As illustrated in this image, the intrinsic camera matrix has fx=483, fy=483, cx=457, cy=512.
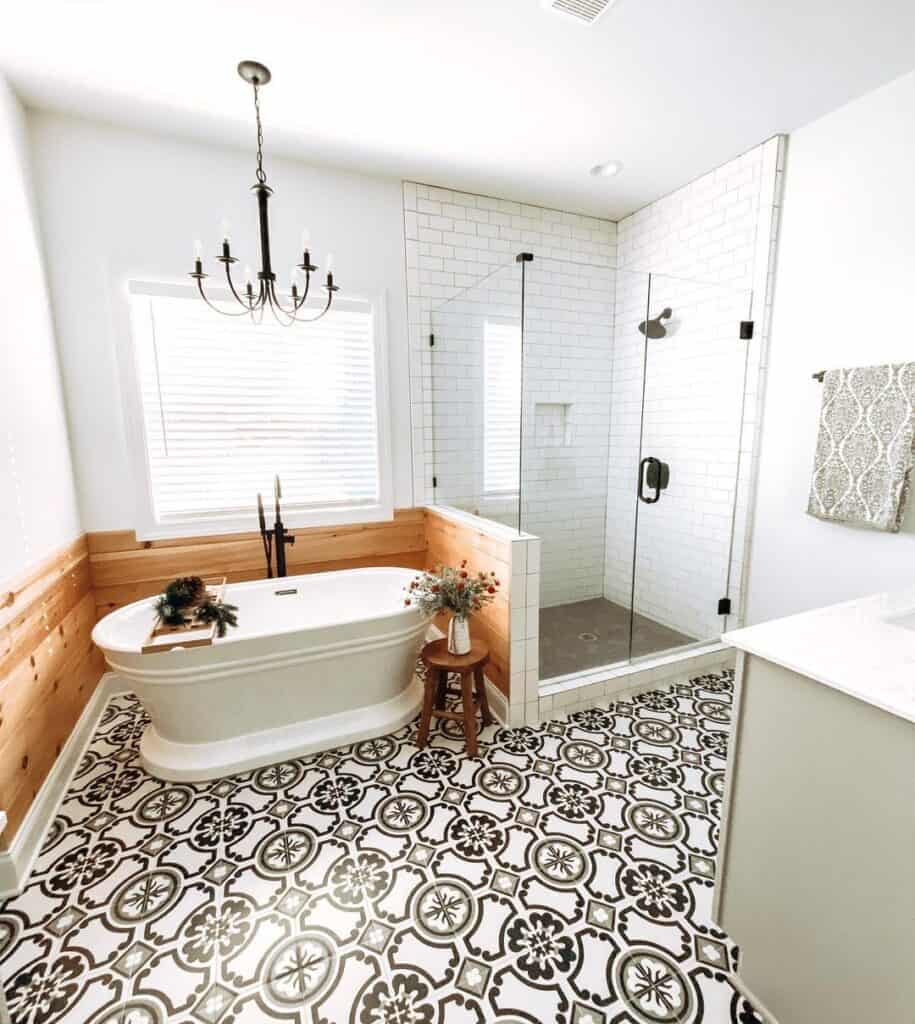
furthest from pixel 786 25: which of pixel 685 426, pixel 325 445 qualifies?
pixel 325 445

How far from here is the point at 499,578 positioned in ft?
7.88

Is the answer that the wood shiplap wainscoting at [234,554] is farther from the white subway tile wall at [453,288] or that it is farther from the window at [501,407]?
the window at [501,407]

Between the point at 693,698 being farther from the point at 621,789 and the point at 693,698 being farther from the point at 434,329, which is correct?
the point at 434,329

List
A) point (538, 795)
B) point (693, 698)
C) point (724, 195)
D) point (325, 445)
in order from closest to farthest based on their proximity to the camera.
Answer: point (538, 795) < point (693, 698) < point (724, 195) < point (325, 445)

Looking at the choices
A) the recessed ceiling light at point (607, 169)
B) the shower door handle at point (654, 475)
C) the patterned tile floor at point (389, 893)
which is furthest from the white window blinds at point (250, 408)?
the shower door handle at point (654, 475)

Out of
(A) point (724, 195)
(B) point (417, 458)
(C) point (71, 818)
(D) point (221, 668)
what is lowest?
(C) point (71, 818)

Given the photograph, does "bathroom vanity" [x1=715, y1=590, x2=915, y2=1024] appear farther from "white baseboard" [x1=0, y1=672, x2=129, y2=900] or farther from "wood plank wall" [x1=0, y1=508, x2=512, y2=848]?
"white baseboard" [x1=0, y1=672, x2=129, y2=900]

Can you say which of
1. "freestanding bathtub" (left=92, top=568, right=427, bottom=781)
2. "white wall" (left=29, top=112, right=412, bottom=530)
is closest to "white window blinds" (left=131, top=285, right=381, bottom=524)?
"white wall" (left=29, top=112, right=412, bottom=530)

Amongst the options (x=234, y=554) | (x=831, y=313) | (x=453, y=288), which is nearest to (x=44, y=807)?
(x=234, y=554)

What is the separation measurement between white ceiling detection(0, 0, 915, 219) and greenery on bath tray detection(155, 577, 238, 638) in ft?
7.31

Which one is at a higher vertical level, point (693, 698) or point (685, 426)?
point (685, 426)

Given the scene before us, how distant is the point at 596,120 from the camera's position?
7.91 ft

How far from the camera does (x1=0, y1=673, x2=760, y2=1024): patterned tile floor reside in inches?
50.4

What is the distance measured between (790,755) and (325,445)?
2705 millimetres
